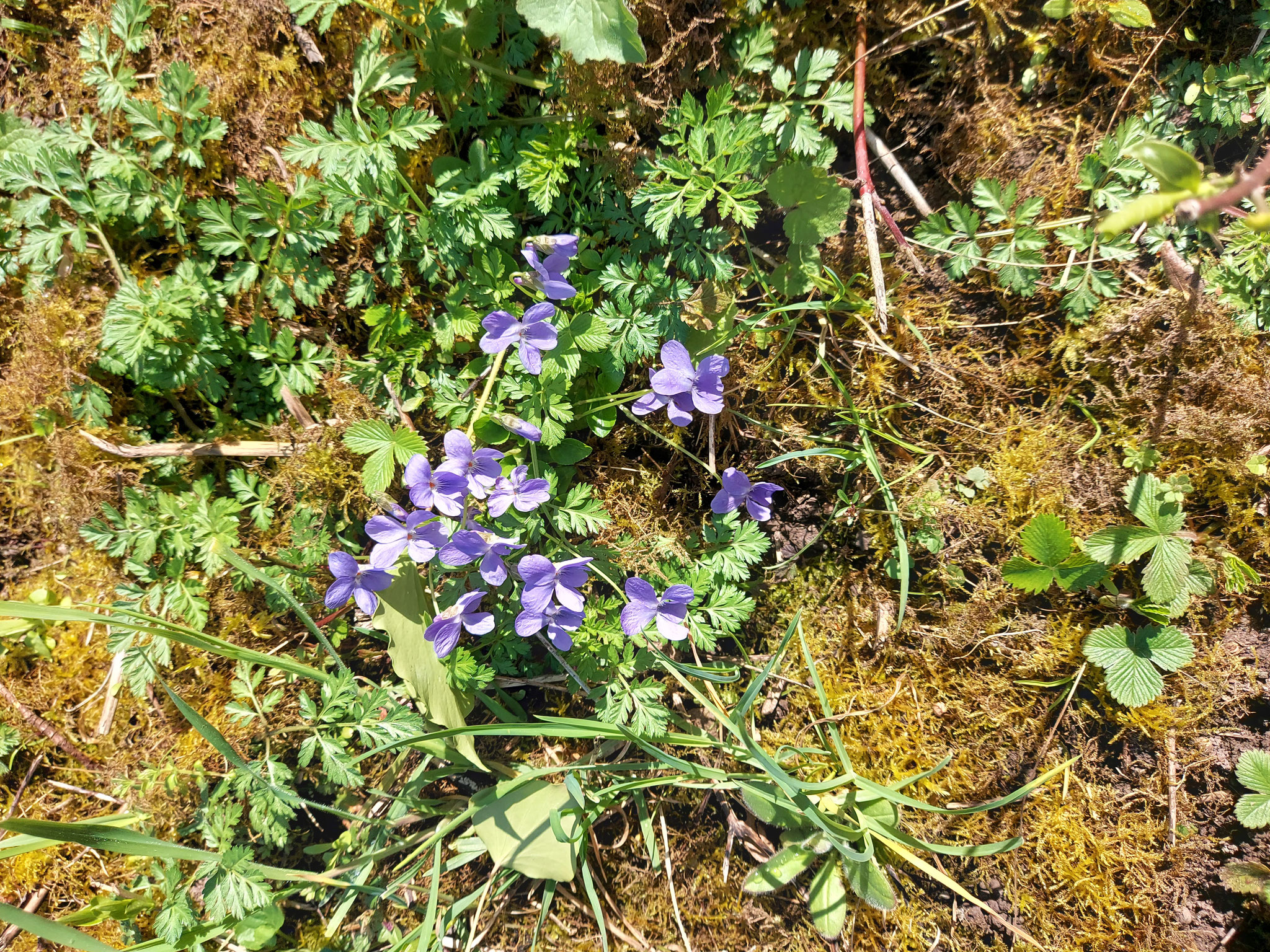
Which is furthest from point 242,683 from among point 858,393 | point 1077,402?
point 1077,402

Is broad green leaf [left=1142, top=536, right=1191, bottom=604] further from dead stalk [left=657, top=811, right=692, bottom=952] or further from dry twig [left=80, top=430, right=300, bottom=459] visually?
dry twig [left=80, top=430, right=300, bottom=459]

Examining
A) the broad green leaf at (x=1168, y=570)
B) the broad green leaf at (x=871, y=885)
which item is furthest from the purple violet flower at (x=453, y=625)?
the broad green leaf at (x=1168, y=570)

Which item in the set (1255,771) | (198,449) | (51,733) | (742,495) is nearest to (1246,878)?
Result: (1255,771)

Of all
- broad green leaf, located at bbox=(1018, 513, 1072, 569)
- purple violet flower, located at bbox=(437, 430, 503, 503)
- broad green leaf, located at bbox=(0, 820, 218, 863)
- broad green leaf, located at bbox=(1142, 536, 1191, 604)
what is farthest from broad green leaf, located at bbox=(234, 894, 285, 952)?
broad green leaf, located at bbox=(1142, 536, 1191, 604)

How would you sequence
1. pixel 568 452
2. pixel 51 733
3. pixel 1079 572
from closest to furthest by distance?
pixel 568 452, pixel 1079 572, pixel 51 733

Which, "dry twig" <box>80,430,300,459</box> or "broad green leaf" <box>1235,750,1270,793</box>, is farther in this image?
"dry twig" <box>80,430,300,459</box>

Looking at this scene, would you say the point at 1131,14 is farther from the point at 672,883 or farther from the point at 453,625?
the point at 672,883
